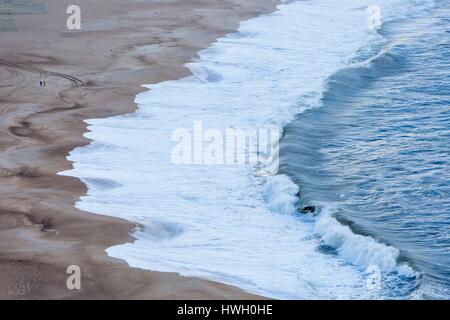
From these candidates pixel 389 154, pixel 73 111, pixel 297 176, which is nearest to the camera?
pixel 297 176

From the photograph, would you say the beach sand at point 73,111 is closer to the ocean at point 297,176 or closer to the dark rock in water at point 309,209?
the ocean at point 297,176

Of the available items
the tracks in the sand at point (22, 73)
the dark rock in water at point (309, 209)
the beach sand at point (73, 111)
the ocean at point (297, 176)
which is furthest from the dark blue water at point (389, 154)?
the tracks in the sand at point (22, 73)

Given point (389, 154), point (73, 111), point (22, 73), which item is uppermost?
point (22, 73)

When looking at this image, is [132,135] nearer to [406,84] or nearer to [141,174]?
[141,174]

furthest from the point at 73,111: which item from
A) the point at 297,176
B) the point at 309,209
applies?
the point at 309,209

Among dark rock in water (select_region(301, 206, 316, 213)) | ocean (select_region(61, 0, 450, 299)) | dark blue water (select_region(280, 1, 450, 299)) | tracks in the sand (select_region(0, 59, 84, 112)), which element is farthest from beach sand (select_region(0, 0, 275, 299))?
dark blue water (select_region(280, 1, 450, 299))

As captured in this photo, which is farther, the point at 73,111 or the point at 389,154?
the point at 73,111

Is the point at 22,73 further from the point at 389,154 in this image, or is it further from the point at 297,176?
the point at 389,154
